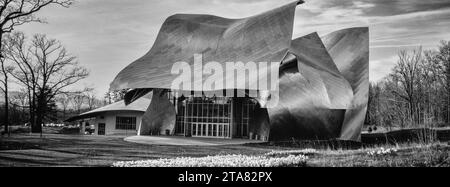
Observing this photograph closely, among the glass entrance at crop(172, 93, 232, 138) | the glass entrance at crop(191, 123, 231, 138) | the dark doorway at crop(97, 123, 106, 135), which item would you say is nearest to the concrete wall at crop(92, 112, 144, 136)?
the dark doorway at crop(97, 123, 106, 135)

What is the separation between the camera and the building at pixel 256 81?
27062 mm

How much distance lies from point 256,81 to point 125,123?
22179mm

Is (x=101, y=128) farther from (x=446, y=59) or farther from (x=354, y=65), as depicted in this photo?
(x=446, y=59)

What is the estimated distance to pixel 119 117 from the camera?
43.2 metres

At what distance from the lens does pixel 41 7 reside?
24266 mm

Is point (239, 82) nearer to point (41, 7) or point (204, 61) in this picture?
point (204, 61)

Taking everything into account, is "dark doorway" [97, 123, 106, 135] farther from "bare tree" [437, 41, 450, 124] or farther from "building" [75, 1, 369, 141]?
"bare tree" [437, 41, 450, 124]

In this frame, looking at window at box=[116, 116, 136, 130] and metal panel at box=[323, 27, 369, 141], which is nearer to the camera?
metal panel at box=[323, 27, 369, 141]

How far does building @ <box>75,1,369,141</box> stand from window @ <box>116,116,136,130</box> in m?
5.98

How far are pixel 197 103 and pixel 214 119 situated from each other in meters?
2.25

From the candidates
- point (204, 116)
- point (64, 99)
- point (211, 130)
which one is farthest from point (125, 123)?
point (64, 99)

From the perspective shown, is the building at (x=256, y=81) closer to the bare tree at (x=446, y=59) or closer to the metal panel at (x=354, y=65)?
the metal panel at (x=354, y=65)

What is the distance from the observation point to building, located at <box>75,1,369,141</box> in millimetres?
27062
